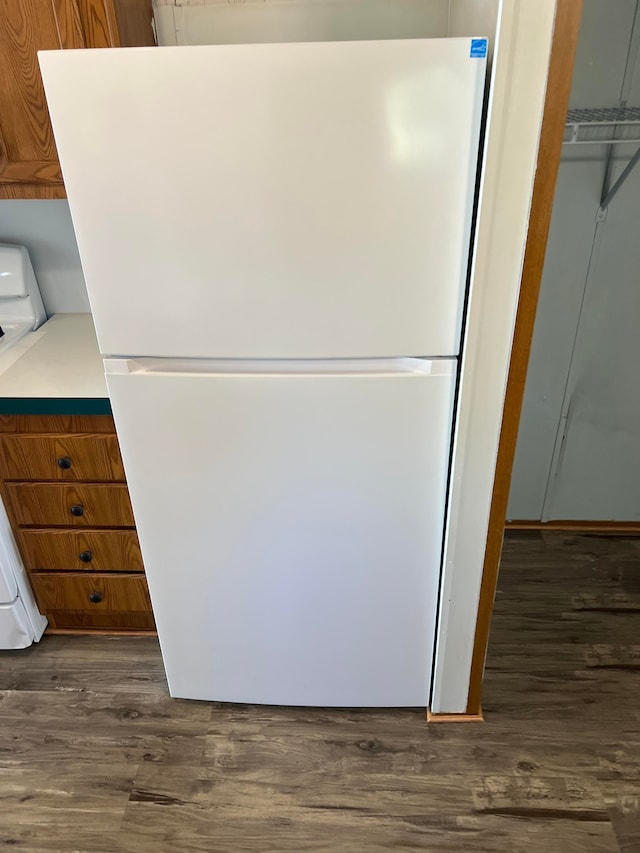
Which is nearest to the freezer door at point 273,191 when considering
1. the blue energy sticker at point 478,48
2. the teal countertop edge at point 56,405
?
the blue energy sticker at point 478,48

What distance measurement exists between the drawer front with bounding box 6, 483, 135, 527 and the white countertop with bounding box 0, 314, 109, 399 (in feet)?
0.90

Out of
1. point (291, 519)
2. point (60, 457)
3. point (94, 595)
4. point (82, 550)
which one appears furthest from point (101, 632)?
point (291, 519)

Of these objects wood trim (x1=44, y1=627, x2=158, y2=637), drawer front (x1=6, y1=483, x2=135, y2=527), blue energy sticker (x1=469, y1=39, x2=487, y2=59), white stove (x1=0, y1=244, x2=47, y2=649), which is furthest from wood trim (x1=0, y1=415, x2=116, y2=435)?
blue energy sticker (x1=469, y1=39, x2=487, y2=59)

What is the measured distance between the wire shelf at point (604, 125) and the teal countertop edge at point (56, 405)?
141 cm

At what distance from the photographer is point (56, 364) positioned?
1743 millimetres

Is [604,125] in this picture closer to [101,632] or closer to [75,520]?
[75,520]

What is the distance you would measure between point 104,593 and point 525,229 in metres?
1.50

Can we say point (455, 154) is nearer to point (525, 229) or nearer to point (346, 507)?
point (525, 229)

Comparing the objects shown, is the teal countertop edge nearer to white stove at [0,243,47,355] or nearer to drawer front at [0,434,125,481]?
drawer front at [0,434,125,481]

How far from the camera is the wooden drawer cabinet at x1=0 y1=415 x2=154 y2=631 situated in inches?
64.8

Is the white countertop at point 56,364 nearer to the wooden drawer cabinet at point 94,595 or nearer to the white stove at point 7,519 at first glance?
the white stove at point 7,519

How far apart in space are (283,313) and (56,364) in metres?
0.82

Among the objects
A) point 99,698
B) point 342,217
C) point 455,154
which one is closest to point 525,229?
point 455,154

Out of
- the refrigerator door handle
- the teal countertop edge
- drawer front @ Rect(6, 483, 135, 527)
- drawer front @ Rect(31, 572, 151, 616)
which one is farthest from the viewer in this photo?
drawer front @ Rect(31, 572, 151, 616)
